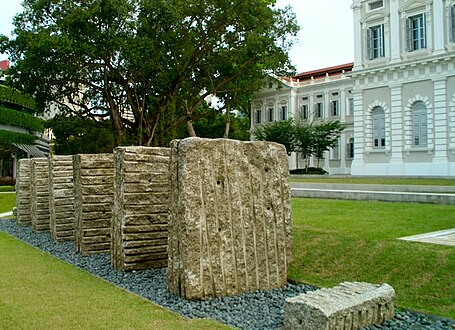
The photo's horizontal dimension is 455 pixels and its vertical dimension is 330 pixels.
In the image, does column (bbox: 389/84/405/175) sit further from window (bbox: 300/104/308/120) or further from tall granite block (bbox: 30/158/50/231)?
tall granite block (bbox: 30/158/50/231)

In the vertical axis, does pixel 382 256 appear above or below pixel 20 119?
below

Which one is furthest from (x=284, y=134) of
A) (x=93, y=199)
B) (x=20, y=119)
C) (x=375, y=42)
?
(x=93, y=199)

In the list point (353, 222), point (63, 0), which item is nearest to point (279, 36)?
point (63, 0)

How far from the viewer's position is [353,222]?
34.7 ft

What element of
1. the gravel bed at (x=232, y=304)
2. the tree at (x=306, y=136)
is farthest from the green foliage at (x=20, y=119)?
the gravel bed at (x=232, y=304)

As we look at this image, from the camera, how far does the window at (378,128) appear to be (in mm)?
33062

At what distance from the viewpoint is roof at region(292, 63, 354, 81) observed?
53.8 m

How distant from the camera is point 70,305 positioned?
20.0 ft

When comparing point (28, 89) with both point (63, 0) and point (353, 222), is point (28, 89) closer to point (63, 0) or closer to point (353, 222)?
point (63, 0)

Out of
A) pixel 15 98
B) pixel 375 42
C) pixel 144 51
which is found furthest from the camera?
pixel 15 98

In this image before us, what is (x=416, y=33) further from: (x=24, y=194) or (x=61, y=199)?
(x=61, y=199)

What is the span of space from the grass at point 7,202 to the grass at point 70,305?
1558 centimetres

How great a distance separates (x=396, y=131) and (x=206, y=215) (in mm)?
27616

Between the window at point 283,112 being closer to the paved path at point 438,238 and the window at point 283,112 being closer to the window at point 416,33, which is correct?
the window at point 416,33
